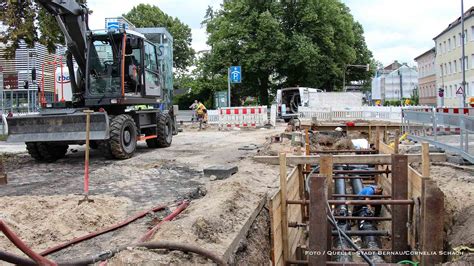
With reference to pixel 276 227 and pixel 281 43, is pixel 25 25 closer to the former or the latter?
pixel 276 227

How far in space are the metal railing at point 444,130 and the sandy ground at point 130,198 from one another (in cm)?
338

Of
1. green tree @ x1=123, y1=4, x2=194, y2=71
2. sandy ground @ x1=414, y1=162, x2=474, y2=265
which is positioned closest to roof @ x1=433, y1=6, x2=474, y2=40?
green tree @ x1=123, y1=4, x2=194, y2=71

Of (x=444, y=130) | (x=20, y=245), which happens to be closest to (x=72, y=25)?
(x=444, y=130)

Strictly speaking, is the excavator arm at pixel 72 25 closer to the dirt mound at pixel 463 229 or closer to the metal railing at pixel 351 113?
the dirt mound at pixel 463 229

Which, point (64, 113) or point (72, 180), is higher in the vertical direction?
point (64, 113)

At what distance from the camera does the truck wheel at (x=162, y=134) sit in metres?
13.6

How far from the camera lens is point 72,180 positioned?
855 cm

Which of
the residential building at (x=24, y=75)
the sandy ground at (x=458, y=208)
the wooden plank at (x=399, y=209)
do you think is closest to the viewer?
the sandy ground at (x=458, y=208)

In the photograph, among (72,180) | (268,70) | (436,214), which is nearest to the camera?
(436,214)

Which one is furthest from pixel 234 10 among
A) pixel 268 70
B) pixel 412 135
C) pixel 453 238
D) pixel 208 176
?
pixel 453 238

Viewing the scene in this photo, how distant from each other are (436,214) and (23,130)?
28.3 ft

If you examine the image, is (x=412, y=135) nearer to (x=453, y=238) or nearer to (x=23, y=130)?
(x=453, y=238)

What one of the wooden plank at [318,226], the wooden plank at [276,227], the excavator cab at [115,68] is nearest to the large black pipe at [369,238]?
the wooden plank at [318,226]

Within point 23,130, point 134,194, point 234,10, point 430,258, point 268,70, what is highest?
point 234,10
